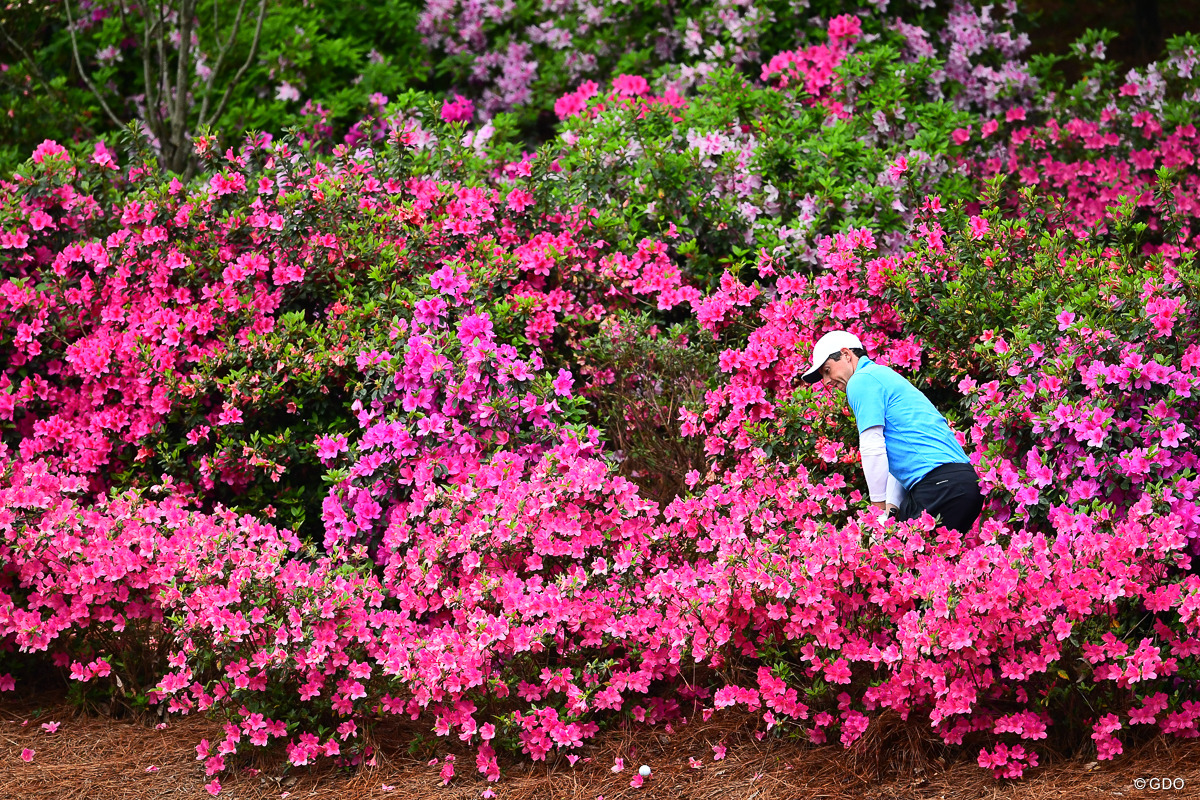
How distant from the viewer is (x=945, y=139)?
5.95 metres

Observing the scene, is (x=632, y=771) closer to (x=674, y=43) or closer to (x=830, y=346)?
(x=830, y=346)

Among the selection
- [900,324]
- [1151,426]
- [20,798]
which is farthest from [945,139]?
[20,798]

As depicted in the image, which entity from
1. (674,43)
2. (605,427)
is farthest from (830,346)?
(674,43)

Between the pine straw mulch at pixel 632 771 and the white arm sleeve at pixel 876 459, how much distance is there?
0.84 metres

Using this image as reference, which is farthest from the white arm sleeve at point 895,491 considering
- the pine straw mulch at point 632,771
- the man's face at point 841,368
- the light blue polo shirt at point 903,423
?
the pine straw mulch at point 632,771

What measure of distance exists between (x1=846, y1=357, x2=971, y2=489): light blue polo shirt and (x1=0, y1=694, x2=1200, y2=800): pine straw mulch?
948 millimetres

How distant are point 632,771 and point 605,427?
66.1 inches

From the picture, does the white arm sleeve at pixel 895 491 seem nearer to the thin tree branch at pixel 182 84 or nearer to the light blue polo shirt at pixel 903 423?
the light blue polo shirt at pixel 903 423

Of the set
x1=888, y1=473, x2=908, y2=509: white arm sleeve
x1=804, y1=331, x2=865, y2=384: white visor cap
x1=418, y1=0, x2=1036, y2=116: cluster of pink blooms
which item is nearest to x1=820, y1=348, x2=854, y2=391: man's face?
x1=804, y1=331, x2=865, y2=384: white visor cap

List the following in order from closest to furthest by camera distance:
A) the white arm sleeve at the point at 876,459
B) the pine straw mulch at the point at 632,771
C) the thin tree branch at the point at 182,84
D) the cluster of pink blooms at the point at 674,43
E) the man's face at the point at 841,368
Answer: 1. the pine straw mulch at the point at 632,771
2. the white arm sleeve at the point at 876,459
3. the man's face at the point at 841,368
4. the thin tree branch at the point at 182,84
5. the cluster of pink blooms at the point at 674,43

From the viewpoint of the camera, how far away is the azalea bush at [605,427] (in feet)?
11.3

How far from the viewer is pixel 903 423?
3.90 metres

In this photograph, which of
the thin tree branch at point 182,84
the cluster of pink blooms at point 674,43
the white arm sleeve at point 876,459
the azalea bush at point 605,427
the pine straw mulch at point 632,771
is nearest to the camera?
the pine straw mulch at point 632,771

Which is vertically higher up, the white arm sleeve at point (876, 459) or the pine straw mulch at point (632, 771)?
the white arm sleeve at point (876, 459)
